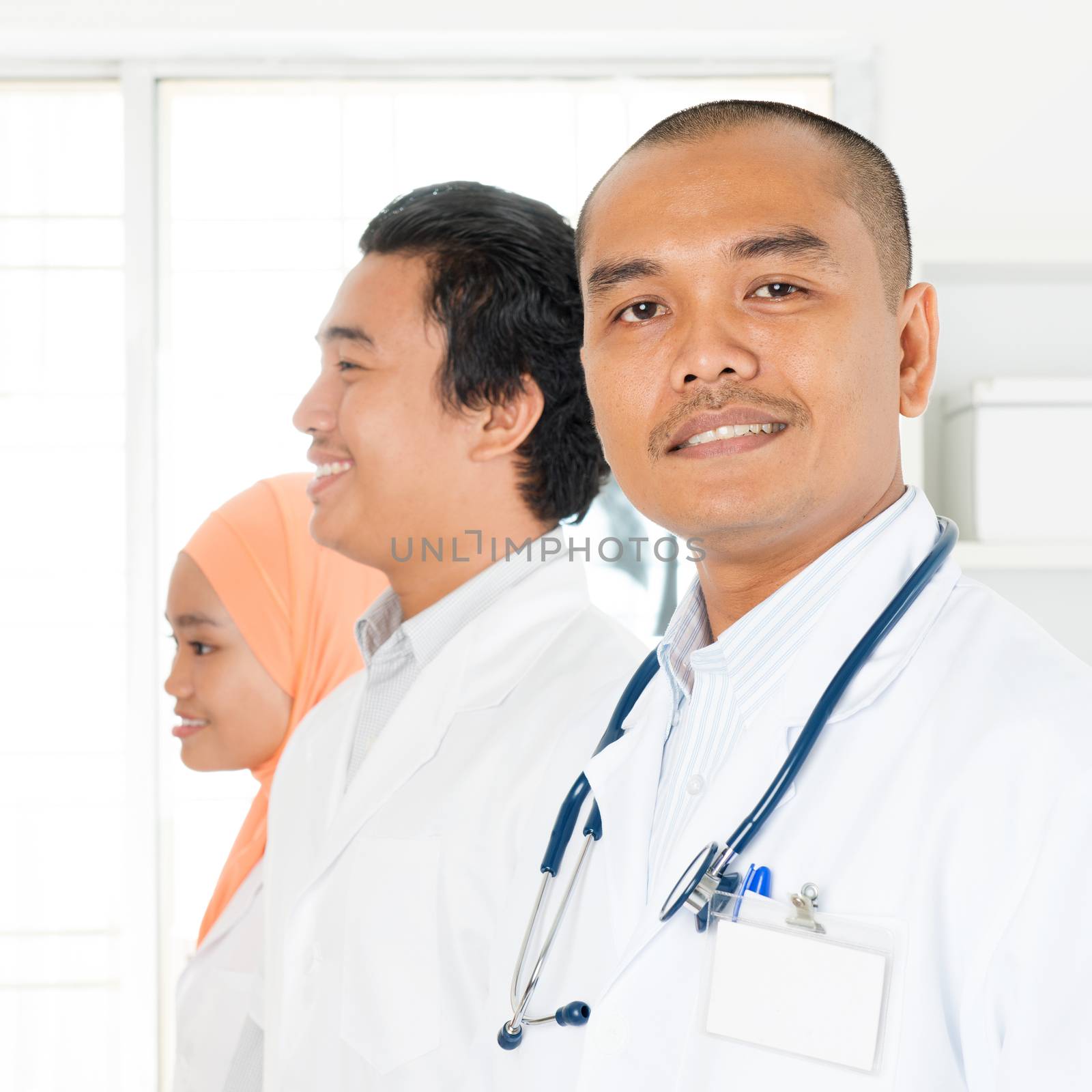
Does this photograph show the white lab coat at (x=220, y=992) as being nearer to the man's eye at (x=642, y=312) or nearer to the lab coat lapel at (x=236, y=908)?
the lab coat lapel at (x=236, y=908)

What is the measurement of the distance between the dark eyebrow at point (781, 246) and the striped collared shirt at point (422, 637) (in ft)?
1.96

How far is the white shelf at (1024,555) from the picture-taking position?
1913 mm

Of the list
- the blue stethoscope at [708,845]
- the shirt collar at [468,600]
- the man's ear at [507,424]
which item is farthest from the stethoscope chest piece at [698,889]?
the man's ear at [507,424]

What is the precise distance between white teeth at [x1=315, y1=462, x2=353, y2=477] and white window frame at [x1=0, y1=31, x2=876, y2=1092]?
93cm

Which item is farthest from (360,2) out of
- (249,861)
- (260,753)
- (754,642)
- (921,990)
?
(921,990)

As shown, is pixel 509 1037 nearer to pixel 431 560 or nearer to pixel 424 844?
pixel 424 844

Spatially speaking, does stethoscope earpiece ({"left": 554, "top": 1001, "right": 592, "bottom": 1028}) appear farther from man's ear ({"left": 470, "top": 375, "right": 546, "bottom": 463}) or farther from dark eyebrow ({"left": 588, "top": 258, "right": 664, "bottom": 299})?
man's ear ({"left": 470, "top": 375, "right": 546, "bottom": 463})

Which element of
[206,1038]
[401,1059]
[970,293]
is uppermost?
[970,293]

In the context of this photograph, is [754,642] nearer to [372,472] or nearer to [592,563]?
[372,472]

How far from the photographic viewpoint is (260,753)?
181cm

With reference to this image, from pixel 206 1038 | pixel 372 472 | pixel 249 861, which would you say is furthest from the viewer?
pixel 249 861

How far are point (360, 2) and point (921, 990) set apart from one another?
2056 mm

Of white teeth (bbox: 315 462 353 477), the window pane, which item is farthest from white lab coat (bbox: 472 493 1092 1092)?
the window pane

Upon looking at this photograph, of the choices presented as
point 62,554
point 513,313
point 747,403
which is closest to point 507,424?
point 513,313
